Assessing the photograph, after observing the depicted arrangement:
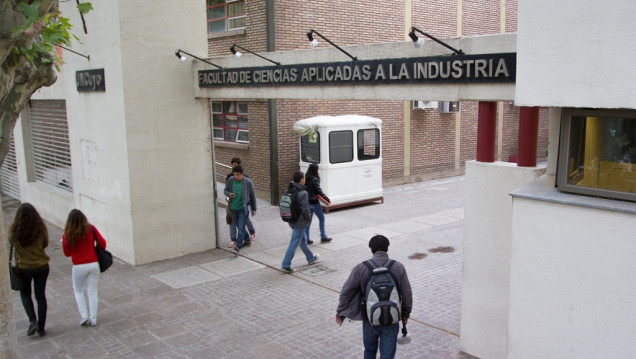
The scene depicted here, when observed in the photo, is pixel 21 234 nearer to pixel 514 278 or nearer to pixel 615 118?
pixel 514 278

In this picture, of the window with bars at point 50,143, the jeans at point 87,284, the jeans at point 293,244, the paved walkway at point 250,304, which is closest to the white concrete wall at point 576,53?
the paved walkway at point 250,304

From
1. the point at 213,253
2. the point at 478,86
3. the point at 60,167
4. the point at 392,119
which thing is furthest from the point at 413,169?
the point at 478,86

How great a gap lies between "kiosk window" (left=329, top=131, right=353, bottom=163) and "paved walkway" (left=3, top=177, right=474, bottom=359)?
2.16 m

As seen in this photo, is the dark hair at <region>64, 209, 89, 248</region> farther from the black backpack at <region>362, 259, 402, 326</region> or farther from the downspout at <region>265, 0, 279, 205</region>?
the downspout at <region>265, 0, 279, 205</region>

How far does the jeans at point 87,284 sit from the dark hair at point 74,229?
35cm

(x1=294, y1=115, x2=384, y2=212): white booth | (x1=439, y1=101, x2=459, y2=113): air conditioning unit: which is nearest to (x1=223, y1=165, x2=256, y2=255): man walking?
(x1=294, y1=115, x2=384, y2=212): white booth

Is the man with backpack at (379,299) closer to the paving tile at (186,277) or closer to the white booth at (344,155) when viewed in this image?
the paving tile at (186,277)

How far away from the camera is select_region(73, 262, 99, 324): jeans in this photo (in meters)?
6.83

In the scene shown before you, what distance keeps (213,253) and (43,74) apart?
16.4ft

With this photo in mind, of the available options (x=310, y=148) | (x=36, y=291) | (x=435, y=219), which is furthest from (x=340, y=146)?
(x=36, y=291)

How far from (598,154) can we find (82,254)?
5.83m

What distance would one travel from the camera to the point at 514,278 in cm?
461

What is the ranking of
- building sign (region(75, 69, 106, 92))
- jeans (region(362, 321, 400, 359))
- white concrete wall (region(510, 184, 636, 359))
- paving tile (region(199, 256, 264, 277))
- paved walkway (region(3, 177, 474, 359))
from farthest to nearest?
building sign (region(75, 69, 106, 92)) → paving tile (region(199, 256, 264, 277)) → paved walkway (region(3, 177, 474, 359)) → jeans (region(362, 321, 400, 359)) → white concrete wall (region(510, 184, 636, 359))

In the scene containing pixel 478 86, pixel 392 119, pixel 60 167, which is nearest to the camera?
pixel 478 86
